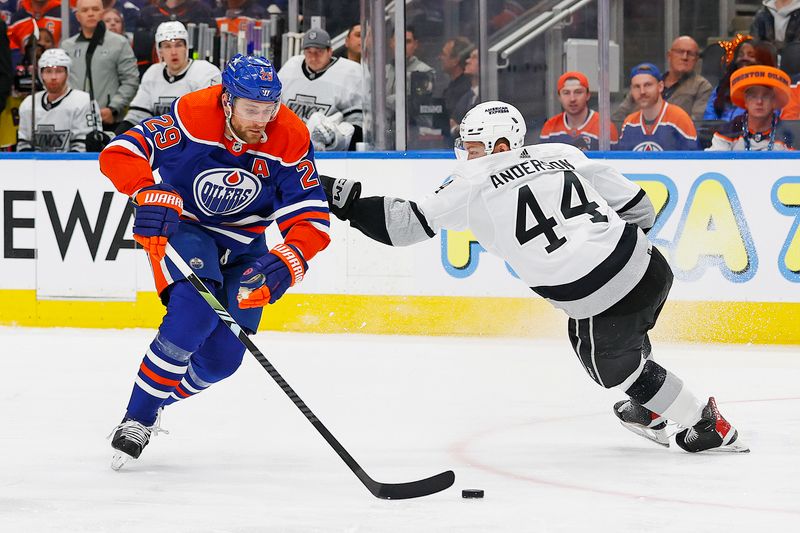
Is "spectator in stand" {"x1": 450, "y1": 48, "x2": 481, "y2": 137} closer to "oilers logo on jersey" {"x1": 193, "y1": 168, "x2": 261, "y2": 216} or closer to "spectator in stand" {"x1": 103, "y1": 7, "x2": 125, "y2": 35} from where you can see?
"spectator in stand" {"x1": 103, "y1": 7, "x2": 125, "y2": 35}

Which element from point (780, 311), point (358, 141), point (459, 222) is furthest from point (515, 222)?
point (358, 141)

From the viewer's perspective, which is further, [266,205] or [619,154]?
[619,154]

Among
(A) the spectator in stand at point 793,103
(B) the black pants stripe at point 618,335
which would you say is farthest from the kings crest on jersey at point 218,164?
(A) the spectator in stand at point 793,103

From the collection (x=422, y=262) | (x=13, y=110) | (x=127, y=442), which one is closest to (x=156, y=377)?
(x=127, y=442)

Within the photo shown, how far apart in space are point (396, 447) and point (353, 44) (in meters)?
3.32

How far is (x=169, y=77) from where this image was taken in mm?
6633

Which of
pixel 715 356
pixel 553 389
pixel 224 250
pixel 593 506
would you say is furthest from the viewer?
pixel 715 356

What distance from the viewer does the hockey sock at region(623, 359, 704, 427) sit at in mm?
3432

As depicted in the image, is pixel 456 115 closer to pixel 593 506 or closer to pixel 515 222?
pixel 515 222

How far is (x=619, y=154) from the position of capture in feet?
18.9

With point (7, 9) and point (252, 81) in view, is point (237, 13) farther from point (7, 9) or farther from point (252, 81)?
point (252, 81)

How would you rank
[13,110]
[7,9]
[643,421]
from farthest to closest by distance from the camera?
[7,9]
[13,110]
[643,421]

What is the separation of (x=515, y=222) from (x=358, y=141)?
300 cm

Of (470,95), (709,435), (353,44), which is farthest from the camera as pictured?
(353,44)
